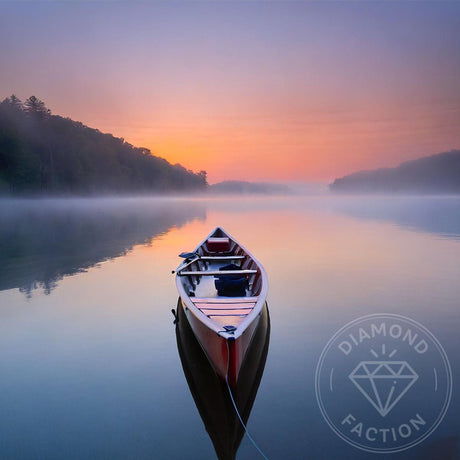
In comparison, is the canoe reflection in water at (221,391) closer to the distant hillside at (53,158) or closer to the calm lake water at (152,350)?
the calm lake water at (152,350)

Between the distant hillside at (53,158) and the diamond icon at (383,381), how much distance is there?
71.8m

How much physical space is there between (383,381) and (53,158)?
9156cm

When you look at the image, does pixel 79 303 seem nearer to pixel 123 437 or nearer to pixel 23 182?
pixel 123 437

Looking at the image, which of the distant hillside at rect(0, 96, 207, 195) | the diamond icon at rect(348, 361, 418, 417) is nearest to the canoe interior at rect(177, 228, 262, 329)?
the diamond icon at rect(348, 361, 418, 417)

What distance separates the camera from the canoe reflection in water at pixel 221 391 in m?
4.58

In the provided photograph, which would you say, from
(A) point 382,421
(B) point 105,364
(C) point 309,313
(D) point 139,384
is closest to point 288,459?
(A) point 382,421

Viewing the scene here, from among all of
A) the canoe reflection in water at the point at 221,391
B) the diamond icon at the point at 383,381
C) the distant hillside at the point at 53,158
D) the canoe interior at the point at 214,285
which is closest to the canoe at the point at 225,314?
the canoe interior at the point at 214,285

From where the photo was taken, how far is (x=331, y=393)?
18.1ft

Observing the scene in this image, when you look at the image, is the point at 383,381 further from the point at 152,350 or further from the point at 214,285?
the point at 214,285

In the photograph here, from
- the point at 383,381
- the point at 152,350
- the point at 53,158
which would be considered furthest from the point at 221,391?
the point at 53,158

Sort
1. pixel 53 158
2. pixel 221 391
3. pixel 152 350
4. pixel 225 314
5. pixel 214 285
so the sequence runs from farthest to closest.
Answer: pixel 53 158 < pixel 214 285 < pixel 152 350 < pixel 225 314 < pixel 221 391

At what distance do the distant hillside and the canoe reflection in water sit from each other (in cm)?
6952

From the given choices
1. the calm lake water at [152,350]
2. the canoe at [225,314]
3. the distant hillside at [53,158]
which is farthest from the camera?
the distant hillside at [53,158]

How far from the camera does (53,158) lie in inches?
3221
